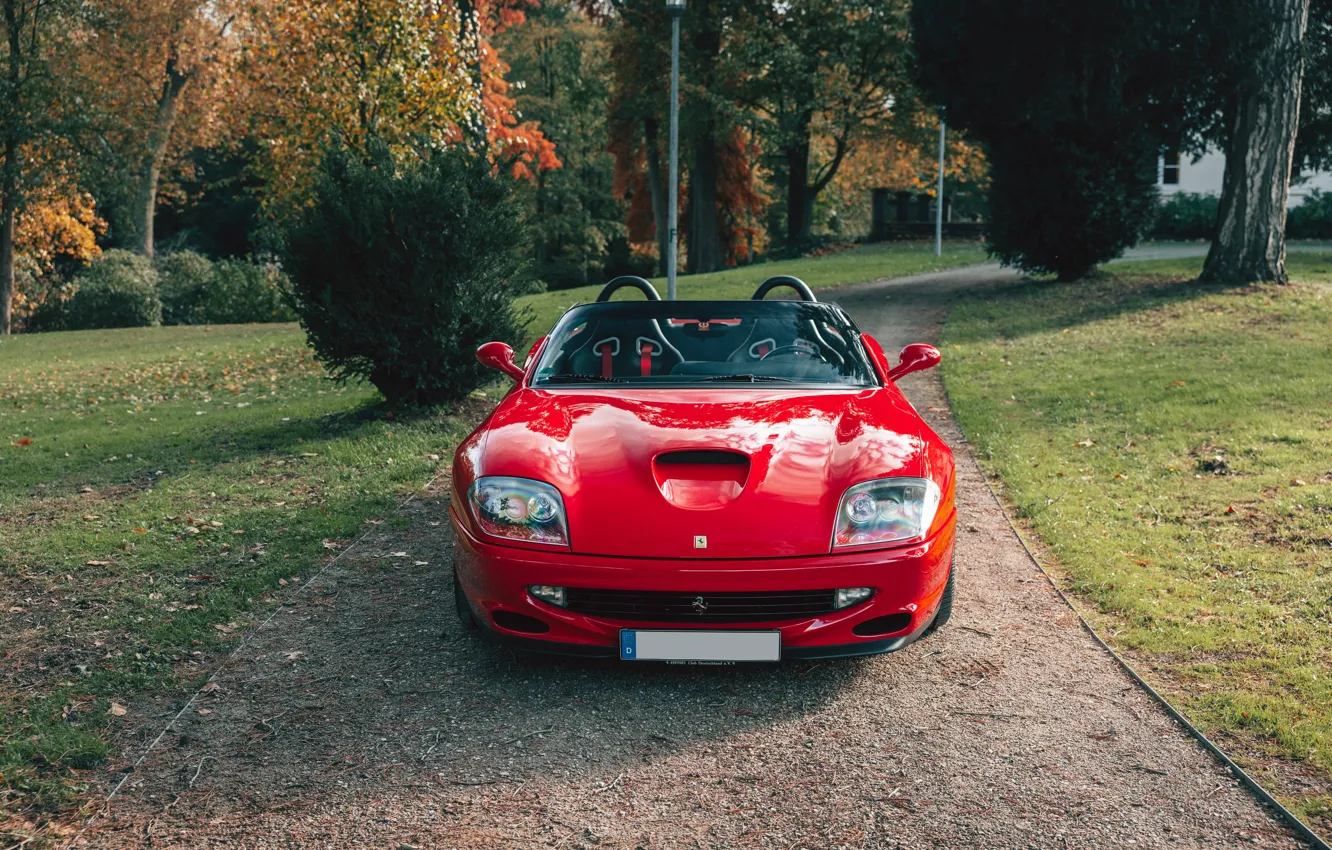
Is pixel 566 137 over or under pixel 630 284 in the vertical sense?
over

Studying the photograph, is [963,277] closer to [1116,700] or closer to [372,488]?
[372,488]

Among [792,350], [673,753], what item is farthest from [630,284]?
[673,753]

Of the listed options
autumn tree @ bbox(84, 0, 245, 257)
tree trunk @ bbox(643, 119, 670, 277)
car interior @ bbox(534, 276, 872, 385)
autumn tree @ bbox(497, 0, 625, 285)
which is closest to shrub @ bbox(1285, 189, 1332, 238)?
tree trunk @ bbox(643, 119, 670, 277)

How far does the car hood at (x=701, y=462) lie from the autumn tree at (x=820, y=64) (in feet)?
91.2

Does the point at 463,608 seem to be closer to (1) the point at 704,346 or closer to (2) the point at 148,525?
(1) the point at 704,346

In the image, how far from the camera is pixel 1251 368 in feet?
38.2

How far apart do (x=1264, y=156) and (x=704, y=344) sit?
14.6m

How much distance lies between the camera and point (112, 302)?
29.5 metres

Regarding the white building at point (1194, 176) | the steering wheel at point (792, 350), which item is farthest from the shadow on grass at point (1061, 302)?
the white building at point (1194, 176)

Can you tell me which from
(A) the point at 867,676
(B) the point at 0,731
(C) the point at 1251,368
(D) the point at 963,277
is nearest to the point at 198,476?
(B) the point at 0,731

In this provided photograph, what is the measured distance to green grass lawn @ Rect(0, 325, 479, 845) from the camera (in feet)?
13.8

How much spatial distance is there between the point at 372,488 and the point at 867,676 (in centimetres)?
455

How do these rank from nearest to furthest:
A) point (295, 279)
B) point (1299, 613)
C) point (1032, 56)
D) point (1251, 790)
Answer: point (1251, 790) → point (1299, 613) → point (295, 279) → point (1032, 56)

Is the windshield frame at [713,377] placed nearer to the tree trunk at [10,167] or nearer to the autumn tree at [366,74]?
the autumn tree at [366,74]
